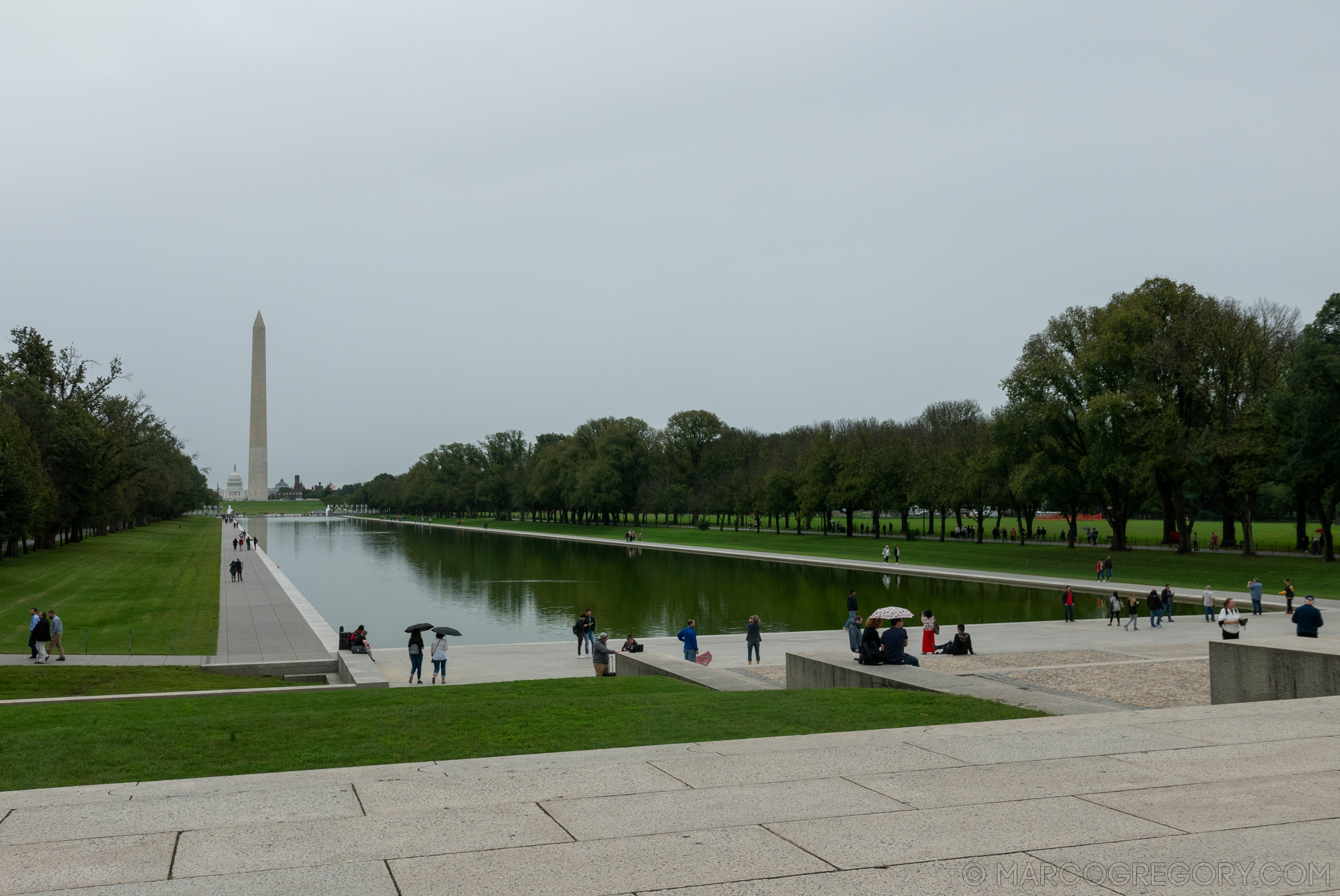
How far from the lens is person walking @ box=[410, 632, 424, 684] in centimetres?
2206

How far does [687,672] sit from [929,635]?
9.53 meters

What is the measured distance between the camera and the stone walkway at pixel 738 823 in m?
5.11

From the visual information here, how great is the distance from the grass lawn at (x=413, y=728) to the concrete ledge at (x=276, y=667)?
762 centimetres

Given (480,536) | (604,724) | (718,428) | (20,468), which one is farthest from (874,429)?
(604,724)

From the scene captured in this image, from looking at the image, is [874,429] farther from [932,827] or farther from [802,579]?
[932,827]

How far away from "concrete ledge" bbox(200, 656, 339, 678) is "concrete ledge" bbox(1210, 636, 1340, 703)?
1863 centimetres

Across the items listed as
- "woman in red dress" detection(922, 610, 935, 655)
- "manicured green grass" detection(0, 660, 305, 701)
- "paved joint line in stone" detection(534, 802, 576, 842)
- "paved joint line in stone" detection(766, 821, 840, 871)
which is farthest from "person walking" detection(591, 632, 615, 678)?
"paved joint line in stone" detection(766, 821, 840, 871)

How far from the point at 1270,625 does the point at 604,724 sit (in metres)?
26.9

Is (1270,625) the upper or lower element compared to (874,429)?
lower

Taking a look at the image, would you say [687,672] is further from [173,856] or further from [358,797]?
[173,856]

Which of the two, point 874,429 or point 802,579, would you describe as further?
point 874,429

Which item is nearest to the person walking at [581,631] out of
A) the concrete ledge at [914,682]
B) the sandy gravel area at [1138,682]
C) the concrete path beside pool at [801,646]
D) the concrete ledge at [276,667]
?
the concrete path beside pool at [801,646]

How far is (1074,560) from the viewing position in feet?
183

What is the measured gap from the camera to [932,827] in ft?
19.5
